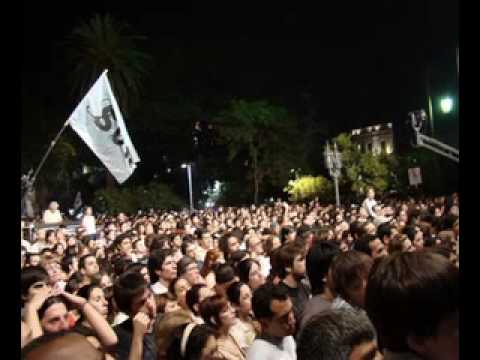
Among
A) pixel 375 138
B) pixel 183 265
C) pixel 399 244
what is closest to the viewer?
pixel 183 265

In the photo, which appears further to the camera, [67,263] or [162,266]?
[67,263]

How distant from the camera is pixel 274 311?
3.84 m

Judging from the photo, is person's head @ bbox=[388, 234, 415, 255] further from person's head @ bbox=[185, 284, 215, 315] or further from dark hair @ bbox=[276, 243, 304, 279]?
person's head @ bbox=[185, 284, 215, 315]

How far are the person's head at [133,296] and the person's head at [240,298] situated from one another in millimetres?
790

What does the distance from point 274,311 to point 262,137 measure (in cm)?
4022

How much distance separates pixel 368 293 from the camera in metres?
1.99

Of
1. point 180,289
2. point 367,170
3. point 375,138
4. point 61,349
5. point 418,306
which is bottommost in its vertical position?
point 180,289

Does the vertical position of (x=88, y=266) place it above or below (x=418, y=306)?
below

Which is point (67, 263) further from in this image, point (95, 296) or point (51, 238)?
point (51, 238)

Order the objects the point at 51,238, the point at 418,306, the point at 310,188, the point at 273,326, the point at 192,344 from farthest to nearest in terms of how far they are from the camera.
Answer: the point at 310,188, the point at 51,238, the point at 273,326, the point at 192,344, the point at 418,306

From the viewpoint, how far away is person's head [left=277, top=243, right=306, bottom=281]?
597 cm

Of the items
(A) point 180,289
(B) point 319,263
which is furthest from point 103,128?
(B) point 319,263

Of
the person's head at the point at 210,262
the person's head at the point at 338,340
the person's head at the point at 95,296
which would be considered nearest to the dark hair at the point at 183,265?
the person's head at the point at 95,296

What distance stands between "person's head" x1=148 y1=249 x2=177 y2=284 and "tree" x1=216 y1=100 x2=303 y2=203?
3598 cm
